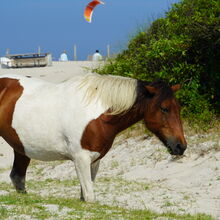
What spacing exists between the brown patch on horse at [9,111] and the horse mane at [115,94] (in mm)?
1227

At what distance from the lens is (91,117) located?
6.32 metres

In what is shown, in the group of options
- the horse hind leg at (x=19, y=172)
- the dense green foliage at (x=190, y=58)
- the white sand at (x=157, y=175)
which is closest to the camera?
the white sand at (x=157, y=175)

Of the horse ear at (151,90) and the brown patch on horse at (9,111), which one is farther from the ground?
the horse ear at (151,90)

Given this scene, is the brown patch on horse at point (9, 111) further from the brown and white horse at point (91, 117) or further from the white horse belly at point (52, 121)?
the brown and white horse at point (91, 117)

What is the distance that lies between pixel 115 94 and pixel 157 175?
410 cm

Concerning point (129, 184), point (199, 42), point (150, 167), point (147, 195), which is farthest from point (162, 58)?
point (147, 195)

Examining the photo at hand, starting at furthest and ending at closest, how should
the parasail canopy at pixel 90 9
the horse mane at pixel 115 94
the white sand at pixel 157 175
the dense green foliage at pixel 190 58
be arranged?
the dense green foliage at pixel 190 58 → the parasail canopy at pixel 90 9 → the white sand at pixel 157 175 → the horse mane at pixel 115 94

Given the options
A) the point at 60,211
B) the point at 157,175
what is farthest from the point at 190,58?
the point at 60,211

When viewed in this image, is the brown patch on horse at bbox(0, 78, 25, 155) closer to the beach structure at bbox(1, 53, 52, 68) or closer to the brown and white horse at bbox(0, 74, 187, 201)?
the brown and white horse at bbox(0, 74, 187, 201)

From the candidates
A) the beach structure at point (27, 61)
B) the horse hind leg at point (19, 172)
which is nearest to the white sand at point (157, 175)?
the horse hind leg at point (19, 172)

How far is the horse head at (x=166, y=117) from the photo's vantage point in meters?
6.18

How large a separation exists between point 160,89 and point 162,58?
6528mm

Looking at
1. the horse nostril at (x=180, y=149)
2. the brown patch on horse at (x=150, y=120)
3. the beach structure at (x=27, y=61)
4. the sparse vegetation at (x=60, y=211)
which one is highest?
the brown patch on horse at (x=150, y=120)

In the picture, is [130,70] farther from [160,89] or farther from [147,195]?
[160,89]
